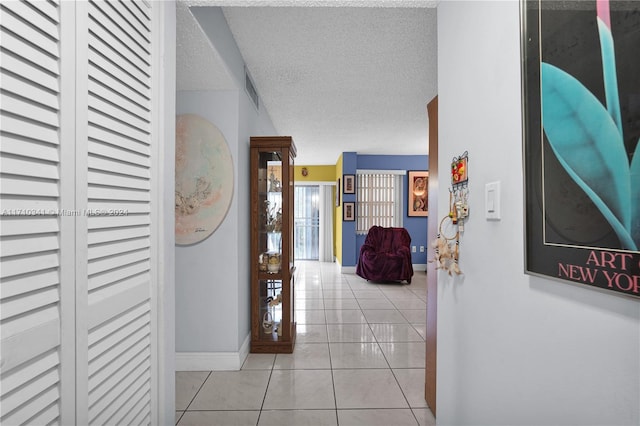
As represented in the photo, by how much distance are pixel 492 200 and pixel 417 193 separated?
620 cm

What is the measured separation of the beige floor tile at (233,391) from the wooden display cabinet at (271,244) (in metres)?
0.41

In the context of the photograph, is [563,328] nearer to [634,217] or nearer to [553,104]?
[634,217]

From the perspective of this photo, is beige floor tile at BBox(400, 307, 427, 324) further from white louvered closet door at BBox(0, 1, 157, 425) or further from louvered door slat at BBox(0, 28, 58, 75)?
louvered door slat at BBox(0, 28, 58, 75)

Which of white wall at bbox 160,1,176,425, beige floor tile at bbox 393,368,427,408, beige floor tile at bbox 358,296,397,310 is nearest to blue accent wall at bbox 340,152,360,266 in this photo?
beige floor tile at bbox 358,296,397,310

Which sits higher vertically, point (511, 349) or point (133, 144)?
point (133, 144)

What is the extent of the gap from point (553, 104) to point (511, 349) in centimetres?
68

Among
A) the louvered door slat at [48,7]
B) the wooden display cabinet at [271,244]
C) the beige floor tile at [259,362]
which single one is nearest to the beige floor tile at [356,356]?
the wooden display cabinet at [271,244]

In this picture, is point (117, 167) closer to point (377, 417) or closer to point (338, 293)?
point (377, 417)

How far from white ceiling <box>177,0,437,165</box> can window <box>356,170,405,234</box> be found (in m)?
2.57

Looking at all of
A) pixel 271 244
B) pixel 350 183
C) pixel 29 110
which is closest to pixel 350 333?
pixel 271 244

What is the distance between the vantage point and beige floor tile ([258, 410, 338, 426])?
1.84 m

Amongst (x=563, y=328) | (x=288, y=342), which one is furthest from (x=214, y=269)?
(x=563, y=328)

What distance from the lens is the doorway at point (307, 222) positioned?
8227 mm

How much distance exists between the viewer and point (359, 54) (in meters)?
2.55
